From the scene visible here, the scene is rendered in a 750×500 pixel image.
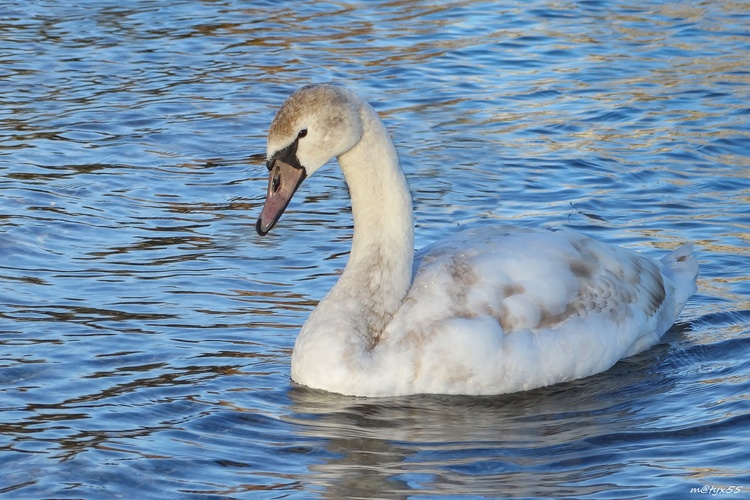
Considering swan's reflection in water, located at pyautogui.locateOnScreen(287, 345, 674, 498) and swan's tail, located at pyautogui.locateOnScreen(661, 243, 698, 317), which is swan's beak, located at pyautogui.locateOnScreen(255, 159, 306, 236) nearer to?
swan's reflection in water, located at pyautogui.locateOnScreen(287, 345, 674, 498)

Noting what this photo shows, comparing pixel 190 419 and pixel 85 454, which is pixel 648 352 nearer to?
pixel 190 419

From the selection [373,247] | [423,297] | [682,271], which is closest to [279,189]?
[373,247]

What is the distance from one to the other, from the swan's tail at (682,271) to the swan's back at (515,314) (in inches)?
7.5

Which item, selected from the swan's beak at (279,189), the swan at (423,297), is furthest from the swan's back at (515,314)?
the swan's beak at (279,189)

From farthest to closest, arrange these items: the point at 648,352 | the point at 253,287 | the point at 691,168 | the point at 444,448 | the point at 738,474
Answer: the point at 691,168, the point at 253,287, the point at 648,352, the point at 444,448, the point at 738,474

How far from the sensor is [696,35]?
15094 mm

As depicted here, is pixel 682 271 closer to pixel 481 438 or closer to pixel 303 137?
pixel 481 438

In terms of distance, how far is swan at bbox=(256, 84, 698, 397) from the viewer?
7258mm

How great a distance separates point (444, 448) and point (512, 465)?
362 millimetres

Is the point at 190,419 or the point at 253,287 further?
the point at 253,287

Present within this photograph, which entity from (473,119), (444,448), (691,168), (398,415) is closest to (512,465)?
(444,448)

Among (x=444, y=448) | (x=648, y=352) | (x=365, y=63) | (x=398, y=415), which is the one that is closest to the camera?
(x=444, y=448)

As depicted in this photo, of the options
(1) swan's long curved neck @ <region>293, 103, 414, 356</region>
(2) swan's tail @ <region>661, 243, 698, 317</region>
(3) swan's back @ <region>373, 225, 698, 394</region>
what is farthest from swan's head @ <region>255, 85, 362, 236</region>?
(2) swan's tail @ <region>661, 243, 698, 317</region>

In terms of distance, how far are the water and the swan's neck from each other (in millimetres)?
324
